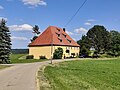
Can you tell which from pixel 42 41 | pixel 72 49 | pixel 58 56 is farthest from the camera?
pixel 72 49

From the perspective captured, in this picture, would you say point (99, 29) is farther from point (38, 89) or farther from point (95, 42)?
point (38, 89)

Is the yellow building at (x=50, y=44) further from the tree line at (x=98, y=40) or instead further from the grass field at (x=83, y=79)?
the grass field at (x=83, y=79)

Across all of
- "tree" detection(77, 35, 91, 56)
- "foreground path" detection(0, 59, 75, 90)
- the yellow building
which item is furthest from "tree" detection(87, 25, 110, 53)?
"foreground path" detection(0, 59, 75, 90)

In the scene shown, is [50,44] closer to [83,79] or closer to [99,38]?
[99,38]

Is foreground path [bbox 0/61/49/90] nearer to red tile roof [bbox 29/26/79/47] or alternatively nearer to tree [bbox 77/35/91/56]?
red tile roof [bbox 29/26/79/47]

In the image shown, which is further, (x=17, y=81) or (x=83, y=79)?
(x=83, y=79)

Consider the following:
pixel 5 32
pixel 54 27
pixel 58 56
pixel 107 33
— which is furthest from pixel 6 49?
pixel 107 33

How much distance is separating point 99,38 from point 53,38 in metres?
45.4

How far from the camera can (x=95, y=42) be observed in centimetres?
13375

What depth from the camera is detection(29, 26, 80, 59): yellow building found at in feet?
299

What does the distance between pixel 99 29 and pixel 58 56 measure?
54.0 m

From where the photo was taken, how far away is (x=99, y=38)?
438ft

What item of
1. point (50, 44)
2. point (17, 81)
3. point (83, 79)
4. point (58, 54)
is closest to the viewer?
point (17, 81)

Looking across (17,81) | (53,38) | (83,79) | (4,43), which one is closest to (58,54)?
(53,38)
